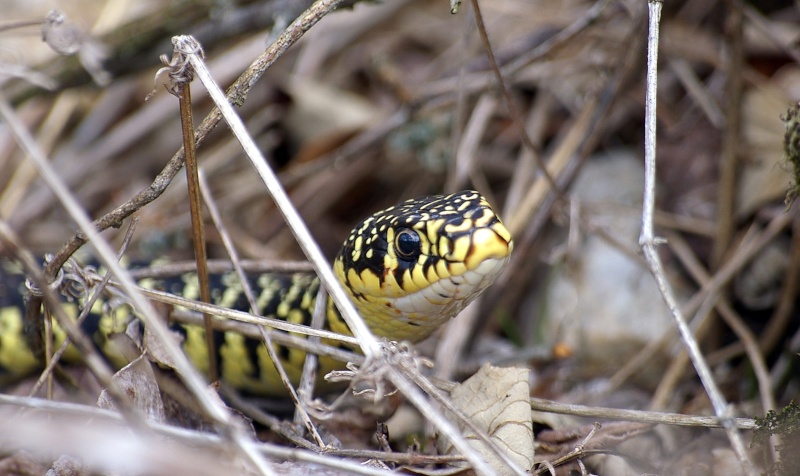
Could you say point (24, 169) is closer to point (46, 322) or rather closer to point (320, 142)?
point (320, 142)

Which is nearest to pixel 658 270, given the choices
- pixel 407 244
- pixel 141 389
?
pixel 407 244

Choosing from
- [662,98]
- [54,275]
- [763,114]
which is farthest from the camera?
[662,98]

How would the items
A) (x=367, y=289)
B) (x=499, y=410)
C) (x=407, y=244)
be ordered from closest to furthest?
(x=499, y=410) < (x=407, y=244) < (x=367, y=289)

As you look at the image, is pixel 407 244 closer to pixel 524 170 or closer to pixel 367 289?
pixel 367 289

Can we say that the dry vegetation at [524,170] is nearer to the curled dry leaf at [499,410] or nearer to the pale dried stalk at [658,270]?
the curled dry leaf at [499,410]

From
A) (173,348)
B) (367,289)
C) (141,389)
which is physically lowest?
(141,389)

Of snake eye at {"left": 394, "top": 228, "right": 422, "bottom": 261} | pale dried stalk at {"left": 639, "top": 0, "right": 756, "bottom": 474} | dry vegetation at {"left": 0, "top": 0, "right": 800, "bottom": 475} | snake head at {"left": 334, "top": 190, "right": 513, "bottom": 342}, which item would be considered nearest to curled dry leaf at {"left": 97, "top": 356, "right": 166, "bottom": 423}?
dry vegetation at {"left": 0, "top": 0, "right": 800, "bottom": 475}

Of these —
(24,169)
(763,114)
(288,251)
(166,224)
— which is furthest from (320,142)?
(763,114)
